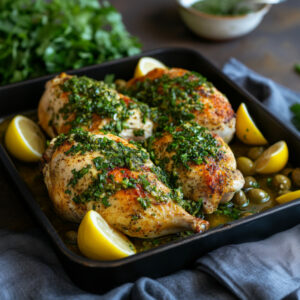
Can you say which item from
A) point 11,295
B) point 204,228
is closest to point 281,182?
point 204,228

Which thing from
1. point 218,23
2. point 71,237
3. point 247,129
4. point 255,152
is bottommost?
point 71,237

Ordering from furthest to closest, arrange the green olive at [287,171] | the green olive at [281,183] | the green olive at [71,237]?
the green olive at [287,171] → the green olive at [281,183] → the green olive at [71,237]

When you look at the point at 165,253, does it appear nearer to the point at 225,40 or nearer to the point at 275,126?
the point at 275,126

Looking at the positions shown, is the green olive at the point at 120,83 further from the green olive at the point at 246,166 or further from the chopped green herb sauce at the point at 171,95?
the green olive at the point at 246,166

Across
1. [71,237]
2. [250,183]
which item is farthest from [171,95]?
[71,237]

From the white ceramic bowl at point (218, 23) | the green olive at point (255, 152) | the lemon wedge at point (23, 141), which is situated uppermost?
the white ceramic bowl at point (218, 23)

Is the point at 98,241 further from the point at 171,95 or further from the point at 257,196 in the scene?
the point at 171,95

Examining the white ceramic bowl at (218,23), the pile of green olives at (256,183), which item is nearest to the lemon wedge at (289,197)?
the pile of green olives at (256,183)
